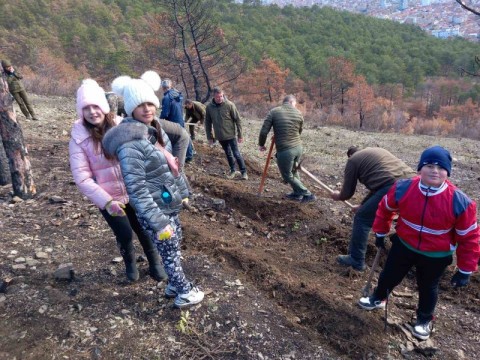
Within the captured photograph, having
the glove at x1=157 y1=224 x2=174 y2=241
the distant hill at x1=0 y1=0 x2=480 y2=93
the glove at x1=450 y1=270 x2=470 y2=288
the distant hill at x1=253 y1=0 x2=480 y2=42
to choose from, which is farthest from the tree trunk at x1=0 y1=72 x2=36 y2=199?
the distant hill at x1=253 y1=0 x2=480 y2=42

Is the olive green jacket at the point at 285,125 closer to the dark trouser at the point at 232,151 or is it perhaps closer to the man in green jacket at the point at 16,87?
the dark trouser at the point at 232,151

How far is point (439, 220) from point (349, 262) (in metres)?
1.72

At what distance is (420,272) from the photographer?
2.88m

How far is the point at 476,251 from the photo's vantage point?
101 inches

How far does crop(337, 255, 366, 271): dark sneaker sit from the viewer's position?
4.09 metres

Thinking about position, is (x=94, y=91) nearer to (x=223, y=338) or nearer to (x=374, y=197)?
(x=223, y=338)

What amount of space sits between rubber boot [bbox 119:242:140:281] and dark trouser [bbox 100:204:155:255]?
0.04ft

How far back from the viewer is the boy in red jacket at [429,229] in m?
2.47

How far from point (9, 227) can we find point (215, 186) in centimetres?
304

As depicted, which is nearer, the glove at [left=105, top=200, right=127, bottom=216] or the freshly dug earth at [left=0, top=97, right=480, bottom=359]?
the glove at [left=105, top=200, right=127, bottom=216]

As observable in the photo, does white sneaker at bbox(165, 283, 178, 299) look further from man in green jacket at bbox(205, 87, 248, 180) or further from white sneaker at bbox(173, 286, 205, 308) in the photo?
man in green jacket at bbox(205, 87, 248, 180)

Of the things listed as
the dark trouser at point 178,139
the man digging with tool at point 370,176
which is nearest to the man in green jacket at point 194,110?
the dark trouser at point 178,139

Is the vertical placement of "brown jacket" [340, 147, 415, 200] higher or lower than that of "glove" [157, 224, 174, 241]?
higher

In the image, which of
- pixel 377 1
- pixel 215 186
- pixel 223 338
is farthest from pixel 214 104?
pixel 377 1
